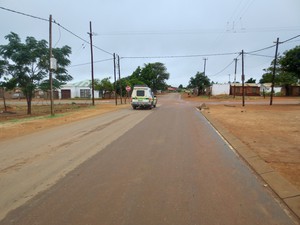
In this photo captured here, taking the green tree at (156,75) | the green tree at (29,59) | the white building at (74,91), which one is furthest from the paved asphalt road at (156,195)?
the green tree at (156,75)

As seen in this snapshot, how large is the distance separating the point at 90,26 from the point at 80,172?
1352 inches

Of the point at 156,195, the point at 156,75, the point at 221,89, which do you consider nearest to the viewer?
the point at 156,195

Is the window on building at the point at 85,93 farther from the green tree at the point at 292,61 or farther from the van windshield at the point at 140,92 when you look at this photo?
the green tree at the point at 292,61

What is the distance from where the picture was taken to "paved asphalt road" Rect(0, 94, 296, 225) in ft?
14.4

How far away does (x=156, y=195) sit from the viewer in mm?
5348

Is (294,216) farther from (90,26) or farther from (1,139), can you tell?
(90,26)

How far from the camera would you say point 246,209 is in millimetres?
4777

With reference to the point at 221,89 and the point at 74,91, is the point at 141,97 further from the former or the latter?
the point at 74,91

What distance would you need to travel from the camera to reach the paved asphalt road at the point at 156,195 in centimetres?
440

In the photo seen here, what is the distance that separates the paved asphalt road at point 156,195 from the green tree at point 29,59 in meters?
24.0

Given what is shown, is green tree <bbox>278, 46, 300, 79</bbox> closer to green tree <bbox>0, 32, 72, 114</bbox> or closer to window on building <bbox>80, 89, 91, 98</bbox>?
green tree <bbox>0, 32, 72, 114</bbox>

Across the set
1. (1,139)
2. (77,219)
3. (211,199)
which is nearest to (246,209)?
(211,199)

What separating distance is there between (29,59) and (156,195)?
27611 millimetres

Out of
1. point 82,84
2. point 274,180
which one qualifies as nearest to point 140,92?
point 274,180
